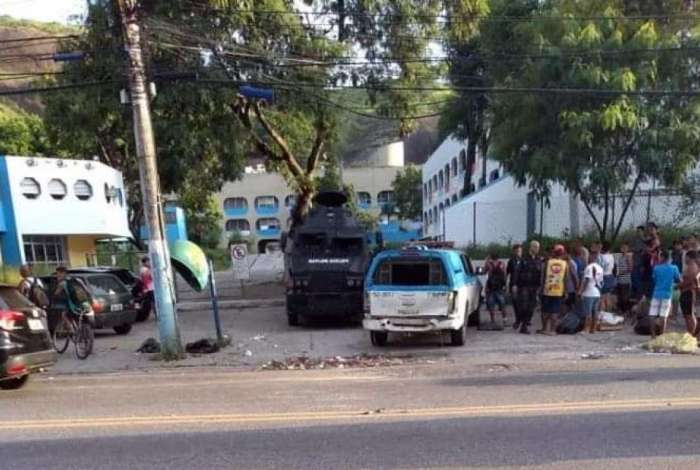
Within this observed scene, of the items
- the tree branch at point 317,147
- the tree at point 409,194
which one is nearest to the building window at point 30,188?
the tree branch at point 317,147

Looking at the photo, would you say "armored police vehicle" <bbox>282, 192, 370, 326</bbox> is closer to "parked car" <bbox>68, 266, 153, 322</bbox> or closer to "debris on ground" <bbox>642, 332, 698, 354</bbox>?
"parked car" <bbox>68, 266, 153, 322</bbox>

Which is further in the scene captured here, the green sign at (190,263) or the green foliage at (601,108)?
the green foliage at (601,108)

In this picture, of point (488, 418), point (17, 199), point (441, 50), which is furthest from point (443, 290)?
point (17, 199)

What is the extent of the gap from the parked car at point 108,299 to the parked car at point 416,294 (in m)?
6.15

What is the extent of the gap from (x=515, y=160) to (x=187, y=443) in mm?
13421

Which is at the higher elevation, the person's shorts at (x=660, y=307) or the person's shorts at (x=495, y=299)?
the person's shorts at (x=660, y=307)

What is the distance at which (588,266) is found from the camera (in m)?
13.9

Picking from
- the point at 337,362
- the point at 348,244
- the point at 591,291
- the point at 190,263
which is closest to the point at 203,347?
the point at 190,263

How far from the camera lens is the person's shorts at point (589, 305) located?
1404cm

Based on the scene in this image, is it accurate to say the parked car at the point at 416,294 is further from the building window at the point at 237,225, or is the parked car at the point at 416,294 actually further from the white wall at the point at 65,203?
the building window at the point at 237,225

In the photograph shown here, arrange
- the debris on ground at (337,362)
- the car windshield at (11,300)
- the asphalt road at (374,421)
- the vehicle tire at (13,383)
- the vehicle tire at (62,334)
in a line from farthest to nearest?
1. the vehicle tire at (62,334)
2. the debris on ground at (337,362)
3. the vehicle tire at (13,383)
4. the car windshield at (11,300)
5. the asphalt road at (374,421)

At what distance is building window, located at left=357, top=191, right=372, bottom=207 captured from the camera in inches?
3829

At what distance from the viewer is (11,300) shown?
31.4 ft

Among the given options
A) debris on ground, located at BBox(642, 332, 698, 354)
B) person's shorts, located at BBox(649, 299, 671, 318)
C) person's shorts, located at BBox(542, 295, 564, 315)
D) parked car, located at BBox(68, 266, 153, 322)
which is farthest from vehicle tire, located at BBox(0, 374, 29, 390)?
person's shorts, located at BBox(649, 299, 671, 318)
